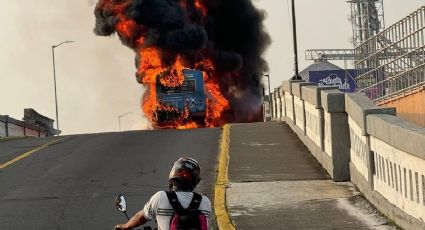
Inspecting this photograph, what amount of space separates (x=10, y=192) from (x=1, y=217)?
80.5 inches

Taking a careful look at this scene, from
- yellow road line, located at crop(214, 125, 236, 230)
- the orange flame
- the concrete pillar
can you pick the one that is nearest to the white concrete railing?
the concrete pillar

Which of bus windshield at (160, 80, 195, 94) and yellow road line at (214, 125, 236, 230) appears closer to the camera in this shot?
yellow road line at (214, 125, 236, 230)

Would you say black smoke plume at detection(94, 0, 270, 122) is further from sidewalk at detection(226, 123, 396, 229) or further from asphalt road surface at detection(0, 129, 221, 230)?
sidewalk at detection(226, 123, 396, 229)

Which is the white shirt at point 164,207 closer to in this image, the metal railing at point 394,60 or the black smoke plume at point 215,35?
the metal railing at point 394,60

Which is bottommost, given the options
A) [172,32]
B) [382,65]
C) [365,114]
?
[365,114]

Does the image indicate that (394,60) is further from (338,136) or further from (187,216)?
(187,216)

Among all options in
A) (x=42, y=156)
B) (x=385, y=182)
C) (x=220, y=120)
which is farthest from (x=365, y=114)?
(x=220, y=120)

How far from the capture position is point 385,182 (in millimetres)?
9250

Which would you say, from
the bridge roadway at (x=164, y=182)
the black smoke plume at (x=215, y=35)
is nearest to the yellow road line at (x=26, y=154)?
the bridge roadway at (x=164, y=182)

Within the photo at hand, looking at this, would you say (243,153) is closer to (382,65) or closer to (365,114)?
(365,114)

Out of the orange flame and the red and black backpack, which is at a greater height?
the orange flame

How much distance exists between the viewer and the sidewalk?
9484 millimetres

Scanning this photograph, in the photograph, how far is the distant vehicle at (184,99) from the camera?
42.6m

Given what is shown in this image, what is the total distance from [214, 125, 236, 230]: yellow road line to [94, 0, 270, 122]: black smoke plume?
3865cm
